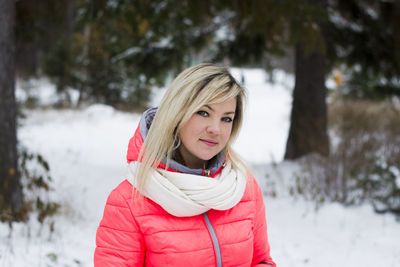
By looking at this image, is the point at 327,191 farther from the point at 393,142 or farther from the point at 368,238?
the point at 393,142

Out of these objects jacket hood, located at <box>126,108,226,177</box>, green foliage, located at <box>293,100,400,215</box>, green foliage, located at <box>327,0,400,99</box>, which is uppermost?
green foliage, located at <box>327,0,400,99</box>

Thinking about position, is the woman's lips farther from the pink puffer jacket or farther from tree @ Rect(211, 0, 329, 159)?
tree @ Rect(211, 0, 329, 159)

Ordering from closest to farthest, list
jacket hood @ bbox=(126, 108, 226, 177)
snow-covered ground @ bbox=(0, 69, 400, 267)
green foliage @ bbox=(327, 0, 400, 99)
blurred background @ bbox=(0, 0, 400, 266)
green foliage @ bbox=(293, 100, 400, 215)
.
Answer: jacket hood @ bbox=(126, 108, 226, 177), snow-covered ground @ bbox=(0, 69, 400, 267), blurred background @ bbox=(0, 0, 400, 266), green foliage @ bbox=(293, 100, 400, 215), green foliage @ bbox=(327, 0, 400, 99)

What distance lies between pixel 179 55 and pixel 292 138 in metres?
2.45

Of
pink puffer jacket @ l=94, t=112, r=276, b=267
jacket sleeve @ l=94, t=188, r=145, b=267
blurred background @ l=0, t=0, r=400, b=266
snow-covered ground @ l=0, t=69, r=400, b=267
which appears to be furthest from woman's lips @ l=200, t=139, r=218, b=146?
snow-covered ground @ l=0, t=69, r=400, b=267

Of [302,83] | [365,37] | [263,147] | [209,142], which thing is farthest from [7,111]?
[263,147]

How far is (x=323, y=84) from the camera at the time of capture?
22.7 ft

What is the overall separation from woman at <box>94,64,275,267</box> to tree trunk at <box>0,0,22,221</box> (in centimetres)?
268

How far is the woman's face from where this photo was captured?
5.19 feet

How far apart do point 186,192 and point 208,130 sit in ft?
0.86

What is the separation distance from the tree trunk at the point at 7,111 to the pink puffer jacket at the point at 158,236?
2.66m

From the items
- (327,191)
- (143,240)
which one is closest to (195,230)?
(143,240)

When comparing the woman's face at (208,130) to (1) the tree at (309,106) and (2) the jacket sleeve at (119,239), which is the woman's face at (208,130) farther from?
(1) the tree at (309,106)

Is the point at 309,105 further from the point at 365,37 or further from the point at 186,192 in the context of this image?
the point at 186,192
